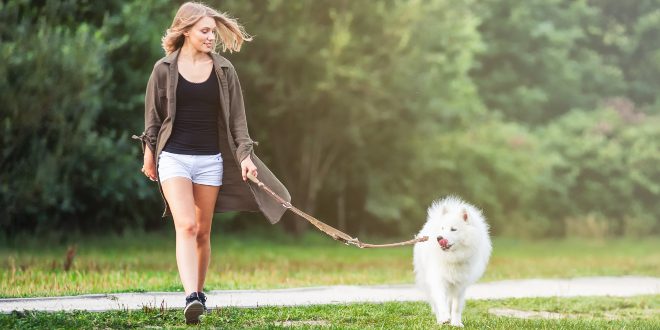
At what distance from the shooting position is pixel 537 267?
63.7 ft


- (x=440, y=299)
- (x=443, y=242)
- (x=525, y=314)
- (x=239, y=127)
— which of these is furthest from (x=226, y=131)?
(x=525, y=314)

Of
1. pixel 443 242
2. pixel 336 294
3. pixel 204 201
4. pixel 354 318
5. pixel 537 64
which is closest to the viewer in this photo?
pixel 204 201

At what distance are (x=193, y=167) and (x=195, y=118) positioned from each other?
1.22ft

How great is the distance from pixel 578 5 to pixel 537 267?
2491 cm

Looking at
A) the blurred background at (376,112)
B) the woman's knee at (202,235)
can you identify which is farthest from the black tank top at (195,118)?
the blurred background at (376,112)

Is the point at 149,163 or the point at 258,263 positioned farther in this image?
the point at 258,263

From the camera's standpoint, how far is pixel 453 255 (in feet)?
28.8

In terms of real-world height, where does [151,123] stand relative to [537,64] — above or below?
below

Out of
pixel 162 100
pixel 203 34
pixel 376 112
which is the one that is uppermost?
pixel 376 112

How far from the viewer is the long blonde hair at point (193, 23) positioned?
8.00 m

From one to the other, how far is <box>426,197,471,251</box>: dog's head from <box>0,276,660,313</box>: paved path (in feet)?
6.36

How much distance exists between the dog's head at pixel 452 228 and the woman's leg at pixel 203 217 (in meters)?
1.90

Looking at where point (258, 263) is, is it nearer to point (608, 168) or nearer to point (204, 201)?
point (204, 201)

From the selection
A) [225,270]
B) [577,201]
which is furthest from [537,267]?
[577,201]
